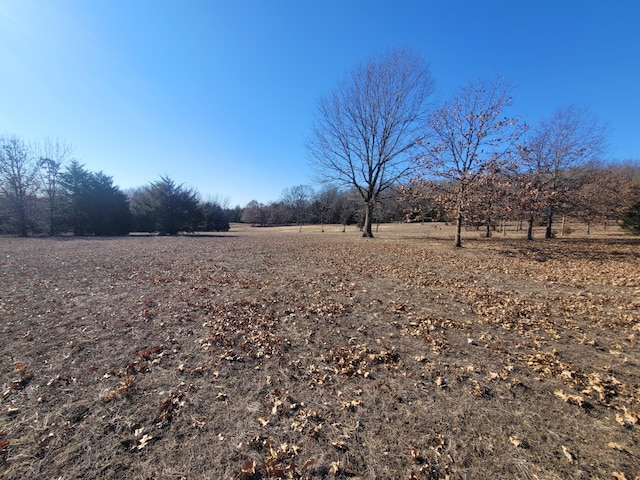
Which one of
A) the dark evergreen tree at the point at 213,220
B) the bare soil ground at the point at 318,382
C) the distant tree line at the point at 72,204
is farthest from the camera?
the dark evergreen tree at the point at 213,220

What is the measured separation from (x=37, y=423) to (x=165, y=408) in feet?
4.19

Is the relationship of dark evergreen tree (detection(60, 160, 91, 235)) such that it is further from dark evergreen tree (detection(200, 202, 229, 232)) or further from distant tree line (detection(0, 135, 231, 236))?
dark evergreen tree (detection(200, 202, 229, 232))

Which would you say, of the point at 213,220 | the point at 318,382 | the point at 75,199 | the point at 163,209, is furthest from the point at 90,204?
the point at 318,382

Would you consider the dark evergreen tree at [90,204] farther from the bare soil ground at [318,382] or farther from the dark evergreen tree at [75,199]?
the bare soil ground at [318,382]

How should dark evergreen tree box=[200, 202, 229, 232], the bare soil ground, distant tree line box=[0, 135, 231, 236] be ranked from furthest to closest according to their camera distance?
dark evergreen tree box=[200, 202, 229, 232] → distant tree line box=[0, 135, 231, 236] → the bare soil ground

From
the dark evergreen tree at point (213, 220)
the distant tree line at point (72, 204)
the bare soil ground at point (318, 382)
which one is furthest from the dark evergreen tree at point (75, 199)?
the bare soil ground at point (318, 382)

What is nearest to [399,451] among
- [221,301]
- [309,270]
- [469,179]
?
[221,301]

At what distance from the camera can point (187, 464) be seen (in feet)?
8.05

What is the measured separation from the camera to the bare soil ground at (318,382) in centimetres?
249

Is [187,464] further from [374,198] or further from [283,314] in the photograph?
[374,198]

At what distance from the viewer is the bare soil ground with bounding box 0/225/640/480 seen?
8.16 feet

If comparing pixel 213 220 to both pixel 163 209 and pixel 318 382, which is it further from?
pixel 318 382

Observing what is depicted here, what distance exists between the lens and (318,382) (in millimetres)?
3656

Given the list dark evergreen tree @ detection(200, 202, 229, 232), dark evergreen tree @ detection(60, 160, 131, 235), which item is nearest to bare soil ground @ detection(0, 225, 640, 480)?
dark evergreen tree @ detection(60, 160, 131, 235)
